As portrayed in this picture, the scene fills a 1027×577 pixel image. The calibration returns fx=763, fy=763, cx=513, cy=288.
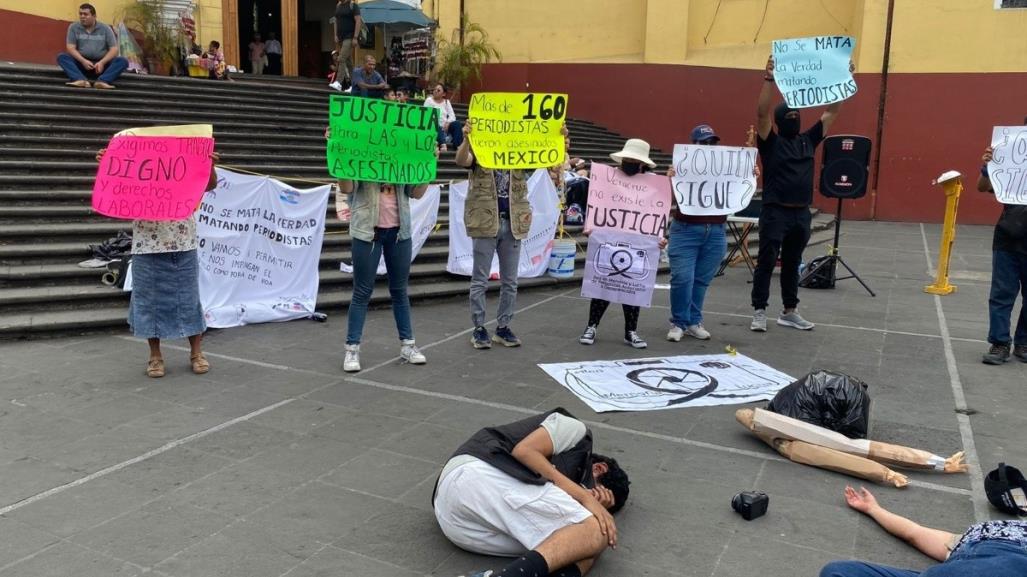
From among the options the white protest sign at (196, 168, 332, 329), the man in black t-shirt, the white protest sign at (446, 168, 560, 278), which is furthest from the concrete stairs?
the man in black t-shirt

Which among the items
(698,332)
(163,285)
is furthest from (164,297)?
(698,332)

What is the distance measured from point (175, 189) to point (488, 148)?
7.67 ft

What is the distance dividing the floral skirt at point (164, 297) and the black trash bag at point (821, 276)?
683 cm

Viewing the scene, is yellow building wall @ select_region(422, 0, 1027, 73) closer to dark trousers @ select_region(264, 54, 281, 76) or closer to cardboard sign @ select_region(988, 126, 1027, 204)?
dark trousers @ select_region(264, 54, 281, 76)

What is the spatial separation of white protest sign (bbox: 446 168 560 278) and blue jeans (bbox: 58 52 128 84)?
22.2 ft

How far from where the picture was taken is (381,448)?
430cm

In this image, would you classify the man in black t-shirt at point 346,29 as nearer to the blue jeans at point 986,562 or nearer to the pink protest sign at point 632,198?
the pink protest sign at point 632,198

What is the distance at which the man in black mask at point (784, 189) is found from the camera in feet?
21.8

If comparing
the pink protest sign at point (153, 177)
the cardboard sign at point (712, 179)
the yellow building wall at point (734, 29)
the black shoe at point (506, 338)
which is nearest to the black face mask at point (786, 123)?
the cardboard sign at point (712, 179)

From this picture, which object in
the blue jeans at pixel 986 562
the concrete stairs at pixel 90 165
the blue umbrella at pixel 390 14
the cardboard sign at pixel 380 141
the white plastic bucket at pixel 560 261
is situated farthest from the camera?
the blue umbrella at pixel 390 14

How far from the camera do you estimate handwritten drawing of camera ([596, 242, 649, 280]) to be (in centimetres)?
647

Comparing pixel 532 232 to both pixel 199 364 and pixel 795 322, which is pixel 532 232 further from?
pixel 199 364

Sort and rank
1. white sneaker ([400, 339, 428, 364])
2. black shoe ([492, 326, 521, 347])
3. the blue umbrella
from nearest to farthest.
A: white sneaker ([400, 339, 428, 364])
black shoe ([492, 326, 521, 347])
the blue umbrella

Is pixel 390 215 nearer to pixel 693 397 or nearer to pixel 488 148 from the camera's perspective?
pixel 488 148
